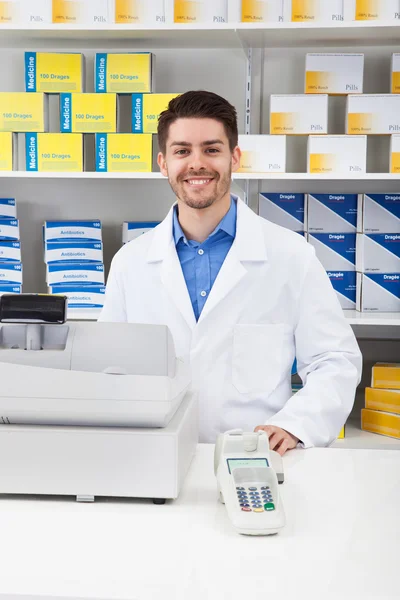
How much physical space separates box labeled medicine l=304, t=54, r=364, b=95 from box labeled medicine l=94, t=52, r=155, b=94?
1.76ft

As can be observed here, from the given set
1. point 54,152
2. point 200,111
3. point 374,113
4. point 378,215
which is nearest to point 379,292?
point 378,215

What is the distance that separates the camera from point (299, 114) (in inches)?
95.5

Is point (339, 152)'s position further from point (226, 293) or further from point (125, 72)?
point (226, 293)

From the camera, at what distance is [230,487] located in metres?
1.02

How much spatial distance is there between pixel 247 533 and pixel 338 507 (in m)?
0.18

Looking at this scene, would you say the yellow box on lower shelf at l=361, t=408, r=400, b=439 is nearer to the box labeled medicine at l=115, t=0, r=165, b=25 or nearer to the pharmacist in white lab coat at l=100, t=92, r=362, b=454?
the pharmacist in white lab coat at l=100, t=92, r=362, b=454

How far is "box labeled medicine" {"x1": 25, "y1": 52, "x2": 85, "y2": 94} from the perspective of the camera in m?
2.49

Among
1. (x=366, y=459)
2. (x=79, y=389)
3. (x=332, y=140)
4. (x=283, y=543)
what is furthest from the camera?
(x=332, y=140)

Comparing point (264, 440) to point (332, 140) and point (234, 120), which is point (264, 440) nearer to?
point (234, 120)

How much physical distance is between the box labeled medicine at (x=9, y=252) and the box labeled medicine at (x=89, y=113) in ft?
1.46

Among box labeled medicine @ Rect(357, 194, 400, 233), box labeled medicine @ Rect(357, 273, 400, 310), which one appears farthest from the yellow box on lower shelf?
box labeled medicine @ Rect(357, 194, 400, 233)

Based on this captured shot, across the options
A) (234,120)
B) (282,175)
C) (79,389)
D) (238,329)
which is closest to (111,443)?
(79,389)

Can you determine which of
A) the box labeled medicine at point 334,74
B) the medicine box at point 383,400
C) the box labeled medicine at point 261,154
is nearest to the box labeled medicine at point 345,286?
the medicine box at point 383,400

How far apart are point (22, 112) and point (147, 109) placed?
43 cm
